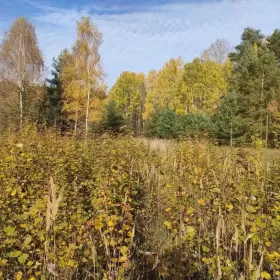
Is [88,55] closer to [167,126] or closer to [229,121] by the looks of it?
[167,126]

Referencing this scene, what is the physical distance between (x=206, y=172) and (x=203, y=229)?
1332 mm

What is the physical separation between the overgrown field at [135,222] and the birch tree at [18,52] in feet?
58.3

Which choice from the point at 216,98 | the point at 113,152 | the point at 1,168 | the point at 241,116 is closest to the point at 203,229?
the point at 113,152

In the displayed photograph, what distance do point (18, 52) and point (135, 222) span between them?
2003 centimetres

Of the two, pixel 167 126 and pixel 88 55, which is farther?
pixel 167 126

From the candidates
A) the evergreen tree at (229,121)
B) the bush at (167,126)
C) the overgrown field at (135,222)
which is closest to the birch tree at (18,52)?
the bush at (167,126)

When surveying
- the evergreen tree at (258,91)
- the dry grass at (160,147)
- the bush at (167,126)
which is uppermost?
the evergreen tree at (258,91)

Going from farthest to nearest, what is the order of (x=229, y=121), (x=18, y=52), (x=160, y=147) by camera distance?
(x=18, y=52) → (x=229, y=121) → (x=160, y=147)

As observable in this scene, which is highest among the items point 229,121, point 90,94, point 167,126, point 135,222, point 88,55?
point 88,55

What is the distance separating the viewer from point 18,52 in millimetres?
20391

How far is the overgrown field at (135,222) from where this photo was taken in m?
1.90

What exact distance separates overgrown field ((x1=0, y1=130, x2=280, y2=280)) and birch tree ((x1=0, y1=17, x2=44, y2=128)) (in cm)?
1776

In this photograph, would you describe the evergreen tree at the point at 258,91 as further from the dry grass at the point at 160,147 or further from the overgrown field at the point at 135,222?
the overgrown field at the point at 135,222

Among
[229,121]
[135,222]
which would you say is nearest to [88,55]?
[229,121]
